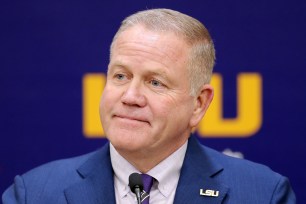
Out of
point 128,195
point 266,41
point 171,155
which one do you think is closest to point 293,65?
point 266,41

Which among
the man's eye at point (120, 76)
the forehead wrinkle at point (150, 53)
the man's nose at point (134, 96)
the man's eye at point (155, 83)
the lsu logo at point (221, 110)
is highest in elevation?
the forehead wrinkle at point (150, 53)

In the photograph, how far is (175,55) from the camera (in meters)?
2.05

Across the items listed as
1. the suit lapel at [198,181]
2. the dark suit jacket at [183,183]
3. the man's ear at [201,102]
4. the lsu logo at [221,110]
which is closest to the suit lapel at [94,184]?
the dark suit jacket at [183,183]

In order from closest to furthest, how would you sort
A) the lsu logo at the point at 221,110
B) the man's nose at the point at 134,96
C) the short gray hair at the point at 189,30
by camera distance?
the man's nose at the point at 134,96 < the short gray hair at the point at 189,30 < the lsu logo at the point at 221,110

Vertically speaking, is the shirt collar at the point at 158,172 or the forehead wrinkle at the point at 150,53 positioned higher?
the forehead wrinkle at the point at 150,53

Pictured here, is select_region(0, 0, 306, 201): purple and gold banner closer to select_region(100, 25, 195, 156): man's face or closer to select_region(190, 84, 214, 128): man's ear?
select_region(190, 84, 214, 128): man's ear

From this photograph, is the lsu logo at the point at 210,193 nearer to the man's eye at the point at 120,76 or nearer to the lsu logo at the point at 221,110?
the man's eye at the point at 120,76

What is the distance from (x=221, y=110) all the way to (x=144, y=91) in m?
0.95

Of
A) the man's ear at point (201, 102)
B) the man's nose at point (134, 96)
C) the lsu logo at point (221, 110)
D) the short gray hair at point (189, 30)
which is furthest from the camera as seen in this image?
the lsu logo at point (221, 110)

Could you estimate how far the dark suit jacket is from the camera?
6.95ft

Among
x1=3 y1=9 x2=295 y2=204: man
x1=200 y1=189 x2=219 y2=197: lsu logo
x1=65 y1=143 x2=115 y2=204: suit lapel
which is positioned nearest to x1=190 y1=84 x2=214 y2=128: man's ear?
x1=3 y1=9 x2=295 y2=204: man

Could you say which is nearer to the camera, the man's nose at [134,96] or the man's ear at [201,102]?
the man's nose at [134,96]

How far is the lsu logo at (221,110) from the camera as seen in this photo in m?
2.85

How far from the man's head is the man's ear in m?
0.04
